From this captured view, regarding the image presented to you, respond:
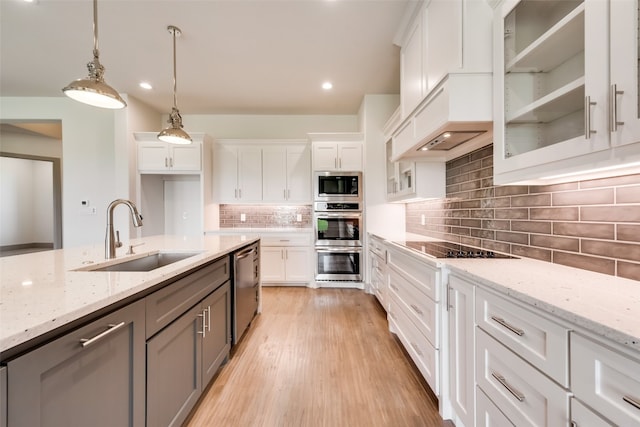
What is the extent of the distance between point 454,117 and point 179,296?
1725 millimetres

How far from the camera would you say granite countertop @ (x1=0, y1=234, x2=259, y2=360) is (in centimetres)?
63

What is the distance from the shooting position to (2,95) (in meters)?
3.89

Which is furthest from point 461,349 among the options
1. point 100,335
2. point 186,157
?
point 186,157

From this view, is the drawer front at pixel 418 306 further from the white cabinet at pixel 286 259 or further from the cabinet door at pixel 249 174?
the cabinet door at pixel 249 174

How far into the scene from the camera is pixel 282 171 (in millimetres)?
4324

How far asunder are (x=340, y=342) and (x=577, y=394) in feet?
6.04

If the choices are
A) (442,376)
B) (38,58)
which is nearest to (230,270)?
(442,376)

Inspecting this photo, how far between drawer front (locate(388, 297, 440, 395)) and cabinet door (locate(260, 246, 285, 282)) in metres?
2.08

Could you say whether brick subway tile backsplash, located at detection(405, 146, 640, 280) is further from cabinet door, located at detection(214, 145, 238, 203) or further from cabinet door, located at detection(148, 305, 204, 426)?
cabinet door, located at detection(214, 145, 238, 203)

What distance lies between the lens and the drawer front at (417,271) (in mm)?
1488

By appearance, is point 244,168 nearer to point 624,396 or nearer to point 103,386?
point 103,386

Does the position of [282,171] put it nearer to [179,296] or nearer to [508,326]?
[179,296]

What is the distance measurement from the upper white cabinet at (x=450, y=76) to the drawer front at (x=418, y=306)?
3.45 ft

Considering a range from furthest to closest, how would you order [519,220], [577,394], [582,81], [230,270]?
[230,270] < [519,220] < [582,81] < [577,394]
